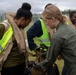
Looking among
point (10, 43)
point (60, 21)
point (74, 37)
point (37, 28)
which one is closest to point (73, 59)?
point (74, 37)

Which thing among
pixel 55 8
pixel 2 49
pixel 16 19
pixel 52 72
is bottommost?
pixel 52 72

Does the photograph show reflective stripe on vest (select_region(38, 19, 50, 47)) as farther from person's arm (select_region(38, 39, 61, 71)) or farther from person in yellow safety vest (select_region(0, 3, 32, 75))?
person's arm (select_region(38, 39, 61, 71))

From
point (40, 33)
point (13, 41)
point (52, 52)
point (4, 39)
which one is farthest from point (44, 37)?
point (52, 52)

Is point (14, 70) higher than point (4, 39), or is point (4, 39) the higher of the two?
point (4, 39)

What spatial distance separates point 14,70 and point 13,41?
481 mm

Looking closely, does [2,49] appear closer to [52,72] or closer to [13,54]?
[13,54]

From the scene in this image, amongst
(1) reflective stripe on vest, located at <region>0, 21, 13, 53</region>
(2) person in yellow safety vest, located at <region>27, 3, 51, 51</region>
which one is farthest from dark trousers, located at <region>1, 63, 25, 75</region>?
(2) person in yellow safety vest, located at <region>27, 3, 51, 51</region>

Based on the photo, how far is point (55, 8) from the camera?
3666mm

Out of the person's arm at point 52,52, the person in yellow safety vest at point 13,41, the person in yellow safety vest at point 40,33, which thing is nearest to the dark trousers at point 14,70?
the person in yellow safety vest at point 13,41

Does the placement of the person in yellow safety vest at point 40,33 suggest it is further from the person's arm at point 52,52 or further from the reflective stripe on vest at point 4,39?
the person's arm at point 52,52

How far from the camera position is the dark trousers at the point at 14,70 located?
453cm

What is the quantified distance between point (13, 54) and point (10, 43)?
0.21 meters

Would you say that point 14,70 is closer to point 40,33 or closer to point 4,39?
point 4,39

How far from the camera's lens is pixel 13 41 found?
443 centimetres
